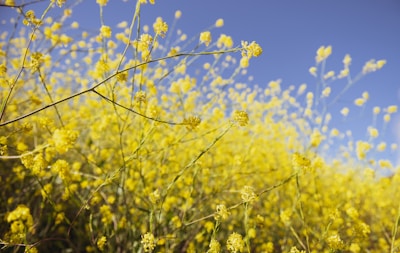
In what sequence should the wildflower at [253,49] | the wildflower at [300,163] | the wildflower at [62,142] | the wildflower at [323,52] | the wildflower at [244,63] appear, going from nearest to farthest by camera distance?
the wildflower at [62,142]
the wildflower at [253,49]
the wildflower at [300,163]
the wildflower at [244,63]
the wildflower at [323,52]

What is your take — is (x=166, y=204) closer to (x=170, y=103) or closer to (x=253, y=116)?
(x=170, y=103)

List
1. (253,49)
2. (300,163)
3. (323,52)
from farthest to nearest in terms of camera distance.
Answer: (323,52) < (300,163) < (253,49)

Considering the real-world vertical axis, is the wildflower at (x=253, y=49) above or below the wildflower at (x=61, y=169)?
above

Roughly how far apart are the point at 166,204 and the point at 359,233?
1795mm

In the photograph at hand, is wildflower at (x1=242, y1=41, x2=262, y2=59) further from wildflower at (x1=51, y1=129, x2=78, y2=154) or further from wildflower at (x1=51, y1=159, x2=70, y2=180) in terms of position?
wildflower at (x1=51, y1=159, x2=70, y2=180)

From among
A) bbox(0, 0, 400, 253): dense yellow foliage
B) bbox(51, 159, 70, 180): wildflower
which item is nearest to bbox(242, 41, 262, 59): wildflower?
bbox(0, 0, 400, 253): dense yellow foliage

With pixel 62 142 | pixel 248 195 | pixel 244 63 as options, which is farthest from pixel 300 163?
pixel 62 142

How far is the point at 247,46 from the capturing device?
4.99 ft

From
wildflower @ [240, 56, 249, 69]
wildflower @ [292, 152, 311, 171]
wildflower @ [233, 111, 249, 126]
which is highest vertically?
wildflower @ [240, 56, 249, 69]

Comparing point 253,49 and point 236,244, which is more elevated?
point 253,49

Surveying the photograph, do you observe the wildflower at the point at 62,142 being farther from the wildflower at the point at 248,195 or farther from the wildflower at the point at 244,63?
the wildflower at the point at 244,63

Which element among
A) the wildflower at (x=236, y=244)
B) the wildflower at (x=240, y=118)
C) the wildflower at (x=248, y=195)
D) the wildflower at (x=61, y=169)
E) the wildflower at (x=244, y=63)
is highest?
the wildflower at (x=244, y=63)

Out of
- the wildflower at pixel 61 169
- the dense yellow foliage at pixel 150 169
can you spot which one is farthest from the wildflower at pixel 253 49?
the wildflower at pixel 61 169

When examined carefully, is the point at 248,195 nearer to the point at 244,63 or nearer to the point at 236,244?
the point at 236,244
